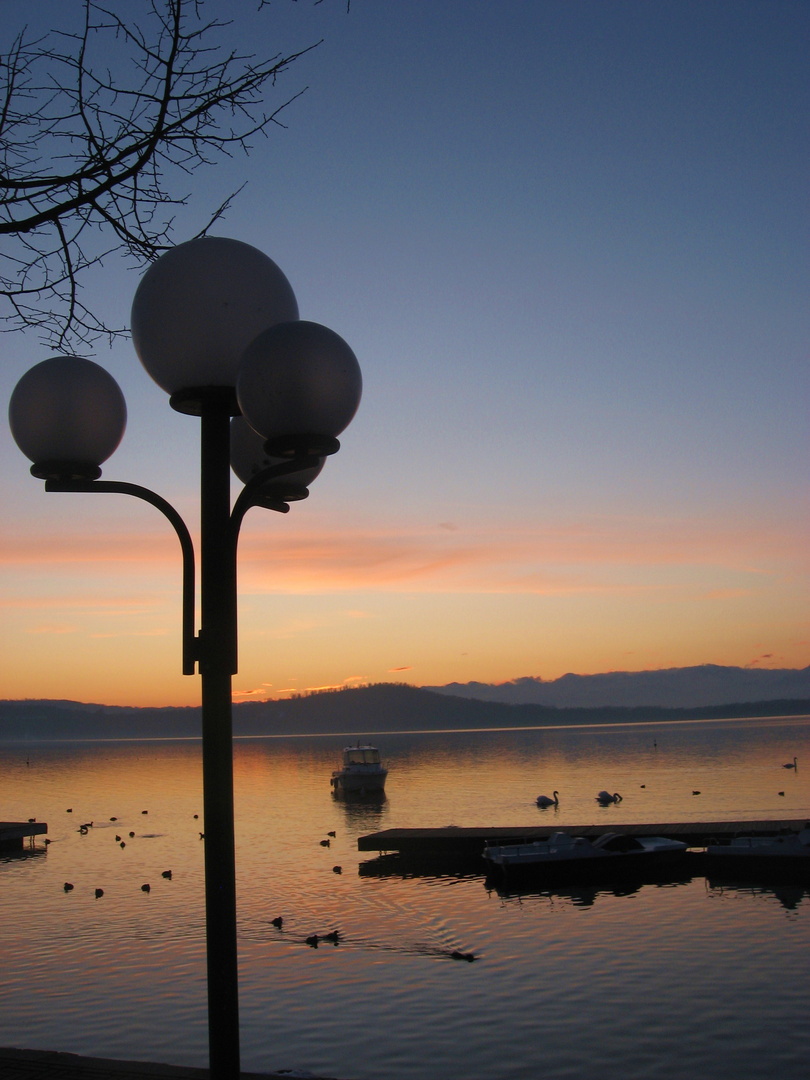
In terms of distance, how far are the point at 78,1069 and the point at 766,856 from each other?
1142 inches

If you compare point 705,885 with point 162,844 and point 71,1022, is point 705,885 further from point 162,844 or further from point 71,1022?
point 162,844

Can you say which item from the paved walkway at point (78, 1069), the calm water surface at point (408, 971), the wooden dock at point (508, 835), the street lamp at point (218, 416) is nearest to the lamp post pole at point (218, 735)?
the street lamp at point (218, 416)

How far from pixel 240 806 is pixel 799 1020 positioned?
63.9 m

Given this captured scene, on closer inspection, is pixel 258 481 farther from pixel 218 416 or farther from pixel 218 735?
pixel 218 735

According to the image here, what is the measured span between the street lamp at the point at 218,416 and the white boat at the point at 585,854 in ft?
94.2

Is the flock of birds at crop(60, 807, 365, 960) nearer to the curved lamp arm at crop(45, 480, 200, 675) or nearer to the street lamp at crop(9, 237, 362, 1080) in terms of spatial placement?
the curved lamp arm at crop(45, 480, 200, 675)

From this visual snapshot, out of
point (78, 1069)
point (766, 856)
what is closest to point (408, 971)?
point (78, 1069)

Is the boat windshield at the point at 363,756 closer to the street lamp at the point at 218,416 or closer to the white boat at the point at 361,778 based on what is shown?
the white boat at the point at 361,778

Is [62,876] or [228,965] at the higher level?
[228,965]

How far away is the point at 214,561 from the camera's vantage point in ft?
13.1

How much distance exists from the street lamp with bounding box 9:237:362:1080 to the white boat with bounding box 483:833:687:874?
2871 cm

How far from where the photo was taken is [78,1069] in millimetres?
7238

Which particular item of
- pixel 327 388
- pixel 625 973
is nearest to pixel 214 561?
pixel 327 388

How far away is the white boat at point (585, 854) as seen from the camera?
1212 inches
